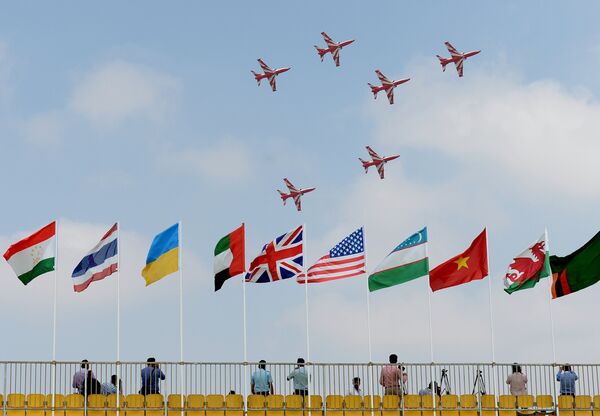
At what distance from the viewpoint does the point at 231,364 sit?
3177 cm

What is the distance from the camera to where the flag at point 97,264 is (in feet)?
111

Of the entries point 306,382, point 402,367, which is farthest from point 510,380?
point 306,382

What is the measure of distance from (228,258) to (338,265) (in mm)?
3692

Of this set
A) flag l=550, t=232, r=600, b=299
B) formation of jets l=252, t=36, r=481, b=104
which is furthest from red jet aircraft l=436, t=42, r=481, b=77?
flag l=550, t=232, r=600, b=299

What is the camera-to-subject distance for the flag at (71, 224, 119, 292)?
3391cm

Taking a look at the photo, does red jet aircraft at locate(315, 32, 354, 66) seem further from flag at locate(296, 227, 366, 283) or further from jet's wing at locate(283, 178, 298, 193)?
flag at locate(296, 227, 366, 283)

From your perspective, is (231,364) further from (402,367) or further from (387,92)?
(387,92)

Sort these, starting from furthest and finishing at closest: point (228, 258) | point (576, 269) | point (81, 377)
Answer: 1. point (576, 269)
2. point (228, 258)
3. point (81, 377)

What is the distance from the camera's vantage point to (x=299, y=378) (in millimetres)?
32281

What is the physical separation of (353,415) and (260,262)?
20.0ft

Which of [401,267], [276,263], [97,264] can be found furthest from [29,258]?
[401,267]

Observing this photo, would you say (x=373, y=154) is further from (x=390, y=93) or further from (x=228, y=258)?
(x=228, y=258)

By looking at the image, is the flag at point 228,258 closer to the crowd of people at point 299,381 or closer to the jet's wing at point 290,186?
the crowd of people at point 299,381

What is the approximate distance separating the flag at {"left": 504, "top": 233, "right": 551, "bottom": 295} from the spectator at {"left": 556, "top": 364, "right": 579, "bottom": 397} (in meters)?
3.13
